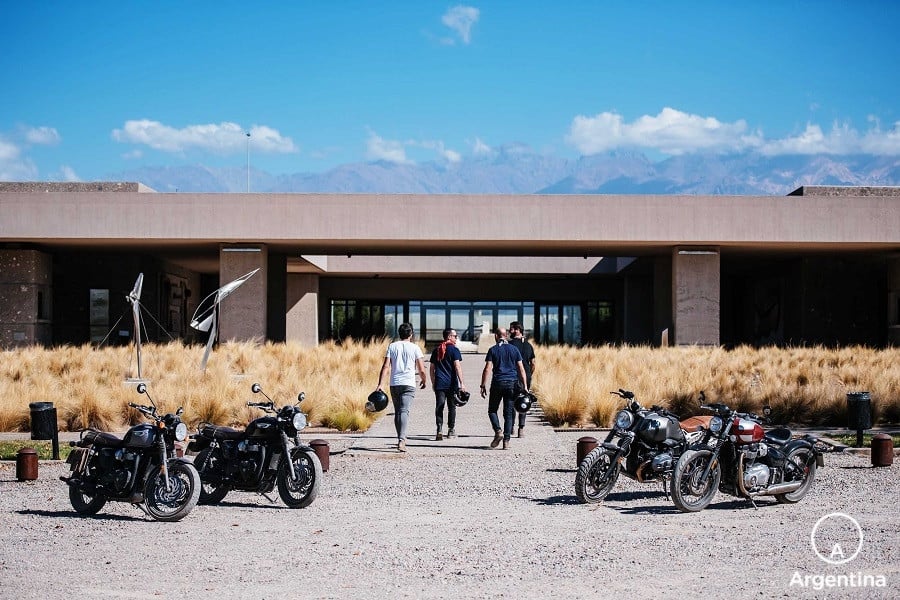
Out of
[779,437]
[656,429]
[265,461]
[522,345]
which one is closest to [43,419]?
[265,461]

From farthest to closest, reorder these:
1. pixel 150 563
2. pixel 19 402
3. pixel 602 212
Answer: pixel 602 212
pixel 19 402
pixel 150 563

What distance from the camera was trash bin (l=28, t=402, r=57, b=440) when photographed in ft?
44.0

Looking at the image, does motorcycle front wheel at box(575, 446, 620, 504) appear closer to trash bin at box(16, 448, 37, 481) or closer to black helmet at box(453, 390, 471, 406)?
black helmet at box(453, 390, 471, 406)

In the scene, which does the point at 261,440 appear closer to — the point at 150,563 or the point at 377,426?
the point at 150,563

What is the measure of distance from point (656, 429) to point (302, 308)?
4406 cm

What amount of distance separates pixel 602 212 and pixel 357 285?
26393 mm

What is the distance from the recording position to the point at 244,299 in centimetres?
3609

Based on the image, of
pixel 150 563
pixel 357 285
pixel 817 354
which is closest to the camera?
pixel 150 563

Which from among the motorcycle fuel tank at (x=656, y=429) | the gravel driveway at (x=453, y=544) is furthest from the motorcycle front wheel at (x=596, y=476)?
the motorcycle fuel tank at (x=656, y=429)

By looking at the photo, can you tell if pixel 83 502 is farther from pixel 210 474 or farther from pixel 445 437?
pixel 445 437

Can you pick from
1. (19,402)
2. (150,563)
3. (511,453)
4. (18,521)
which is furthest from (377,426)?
(150,563)

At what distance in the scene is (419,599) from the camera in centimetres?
646

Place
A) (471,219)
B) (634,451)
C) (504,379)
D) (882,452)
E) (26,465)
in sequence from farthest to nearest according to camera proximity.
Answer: (471,219) < (504,379) < (882,452) < (26,465) < (634,451)

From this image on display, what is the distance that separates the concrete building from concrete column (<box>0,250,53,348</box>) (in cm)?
5
